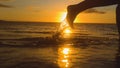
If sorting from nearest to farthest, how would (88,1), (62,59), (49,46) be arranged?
(88,1) → (62,59) → (49,46)

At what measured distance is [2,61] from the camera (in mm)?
13922

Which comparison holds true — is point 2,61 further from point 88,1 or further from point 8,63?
point 88,1

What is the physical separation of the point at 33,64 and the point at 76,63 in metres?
1.97

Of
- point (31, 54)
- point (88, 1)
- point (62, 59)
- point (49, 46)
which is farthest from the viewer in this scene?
point (49, 46)

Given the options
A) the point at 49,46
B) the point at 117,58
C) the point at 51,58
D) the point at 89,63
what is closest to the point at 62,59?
the point at 51,58

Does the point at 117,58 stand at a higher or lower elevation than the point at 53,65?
lower

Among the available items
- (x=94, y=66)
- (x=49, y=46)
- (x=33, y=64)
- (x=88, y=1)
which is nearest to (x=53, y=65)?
(x=33, y=64)

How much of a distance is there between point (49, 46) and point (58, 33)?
2.31m

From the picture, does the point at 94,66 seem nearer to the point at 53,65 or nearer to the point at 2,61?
the point at 53,65

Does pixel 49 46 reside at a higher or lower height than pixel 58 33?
lower

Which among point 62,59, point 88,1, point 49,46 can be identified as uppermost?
point 88,1

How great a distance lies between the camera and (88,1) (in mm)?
14188

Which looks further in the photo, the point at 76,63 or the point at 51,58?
the point at 51,58

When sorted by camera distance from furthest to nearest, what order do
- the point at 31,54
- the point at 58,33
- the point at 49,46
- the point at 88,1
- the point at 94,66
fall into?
1. the point at 49,46
2. the point at 58,33
3. the point at 31,54
4. the point at 88,1
5. the point at 94,66
